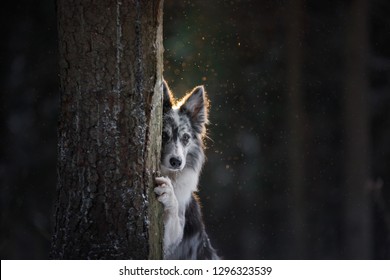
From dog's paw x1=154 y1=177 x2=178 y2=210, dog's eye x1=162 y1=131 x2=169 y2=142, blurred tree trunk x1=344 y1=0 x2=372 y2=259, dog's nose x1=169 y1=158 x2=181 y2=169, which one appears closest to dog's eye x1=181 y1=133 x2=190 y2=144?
dog's eye x1=162 y1=131 x2=169 y2=142

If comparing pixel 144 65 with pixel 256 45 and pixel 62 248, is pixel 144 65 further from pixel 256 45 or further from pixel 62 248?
pixel 256 45

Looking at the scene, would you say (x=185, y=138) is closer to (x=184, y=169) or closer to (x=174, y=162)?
(x=184, y=169)

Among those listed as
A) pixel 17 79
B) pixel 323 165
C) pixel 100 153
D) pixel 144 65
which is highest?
pixel 17 79

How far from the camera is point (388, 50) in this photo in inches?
371

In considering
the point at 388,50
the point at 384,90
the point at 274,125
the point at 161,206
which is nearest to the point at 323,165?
the point at 274,125

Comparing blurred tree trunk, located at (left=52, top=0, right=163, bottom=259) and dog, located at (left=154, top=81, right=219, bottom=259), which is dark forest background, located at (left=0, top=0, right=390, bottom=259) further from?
blurred tree trunk, located at (left=52, top=0, right=163, bottom=259)

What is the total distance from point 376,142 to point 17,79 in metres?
6.02

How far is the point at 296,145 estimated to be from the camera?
36.4 ft

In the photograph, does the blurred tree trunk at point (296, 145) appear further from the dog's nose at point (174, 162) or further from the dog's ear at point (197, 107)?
the dog's nose at point (174, 162)

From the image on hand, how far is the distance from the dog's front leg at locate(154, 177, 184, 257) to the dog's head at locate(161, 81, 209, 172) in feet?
1.39

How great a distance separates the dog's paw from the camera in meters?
3.68

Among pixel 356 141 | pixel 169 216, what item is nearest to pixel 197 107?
pixel 169 216

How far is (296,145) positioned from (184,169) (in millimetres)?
6705

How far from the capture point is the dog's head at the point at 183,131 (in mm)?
4375
